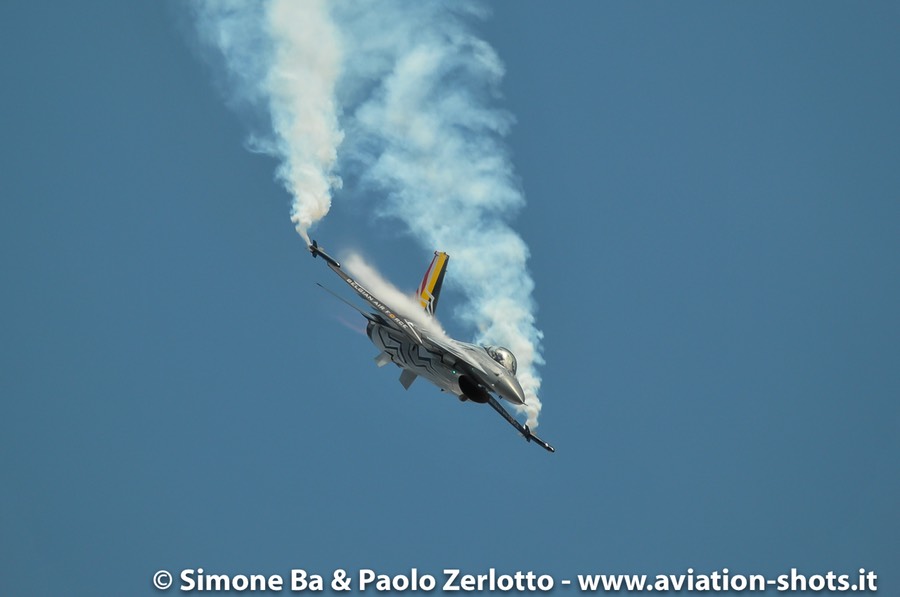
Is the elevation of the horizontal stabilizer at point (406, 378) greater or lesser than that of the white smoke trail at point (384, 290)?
lesser

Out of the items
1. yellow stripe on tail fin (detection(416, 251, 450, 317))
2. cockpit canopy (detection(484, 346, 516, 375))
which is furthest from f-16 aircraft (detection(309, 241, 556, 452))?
yellow stripe on tail fin (detection(416, 251, 450, 317))

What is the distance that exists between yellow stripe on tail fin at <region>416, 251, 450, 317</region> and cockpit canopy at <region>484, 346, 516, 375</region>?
7.51 m

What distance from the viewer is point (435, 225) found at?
6325 centimetres

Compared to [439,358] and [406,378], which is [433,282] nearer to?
[406,378]

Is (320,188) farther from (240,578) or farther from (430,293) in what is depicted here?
(240,578)

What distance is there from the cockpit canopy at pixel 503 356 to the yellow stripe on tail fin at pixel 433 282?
7.51 meters

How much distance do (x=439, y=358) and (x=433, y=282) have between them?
34.3ft

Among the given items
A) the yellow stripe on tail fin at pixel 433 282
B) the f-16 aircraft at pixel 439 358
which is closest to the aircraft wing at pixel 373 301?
the f-16 aircraft at pixel 439 358

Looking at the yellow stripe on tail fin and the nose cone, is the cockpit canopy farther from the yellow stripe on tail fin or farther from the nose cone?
the yellow stripe on tail fin

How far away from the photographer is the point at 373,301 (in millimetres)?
50156

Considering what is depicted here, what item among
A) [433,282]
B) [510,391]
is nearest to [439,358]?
[510,391]

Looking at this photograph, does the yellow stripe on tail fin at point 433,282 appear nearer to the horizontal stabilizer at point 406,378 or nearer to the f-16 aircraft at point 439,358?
the f-16 aircraft at point 439,358

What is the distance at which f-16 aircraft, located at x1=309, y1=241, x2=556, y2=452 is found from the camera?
49.8 metres

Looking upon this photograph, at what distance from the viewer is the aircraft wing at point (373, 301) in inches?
1905
